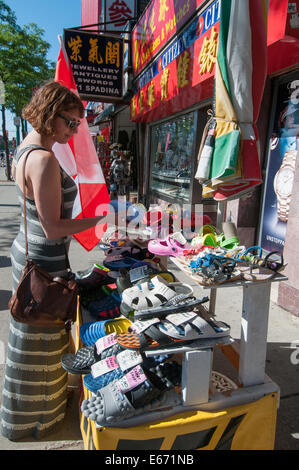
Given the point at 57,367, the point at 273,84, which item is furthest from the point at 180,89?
the point at 57,367

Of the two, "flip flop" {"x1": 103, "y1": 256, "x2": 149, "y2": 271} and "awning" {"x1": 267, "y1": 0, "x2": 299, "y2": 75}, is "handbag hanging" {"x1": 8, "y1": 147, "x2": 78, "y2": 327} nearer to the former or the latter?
"flip flop" {"x1": 103, "y1": 256, "x2": 149, "y2": 271}

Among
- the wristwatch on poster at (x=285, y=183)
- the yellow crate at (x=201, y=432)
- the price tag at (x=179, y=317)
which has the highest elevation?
the wristwatch on poster at (x=285, y=183)

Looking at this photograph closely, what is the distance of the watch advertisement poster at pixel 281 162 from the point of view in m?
3.52

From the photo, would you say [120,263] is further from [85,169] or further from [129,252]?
[85,169]

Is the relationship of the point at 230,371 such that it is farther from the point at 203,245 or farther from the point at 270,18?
the point at 270,18

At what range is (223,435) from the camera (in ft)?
5.14

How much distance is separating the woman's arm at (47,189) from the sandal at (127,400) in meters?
0.76

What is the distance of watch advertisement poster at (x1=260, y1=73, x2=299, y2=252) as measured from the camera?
3.52 m

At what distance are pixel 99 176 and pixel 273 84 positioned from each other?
8.27 feet

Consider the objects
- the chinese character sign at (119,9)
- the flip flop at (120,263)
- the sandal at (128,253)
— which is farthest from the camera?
the chinese character sign at (119,9)

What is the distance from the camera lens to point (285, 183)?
3605 millimetres

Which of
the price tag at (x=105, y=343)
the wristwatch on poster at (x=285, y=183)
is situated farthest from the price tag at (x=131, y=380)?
the wristwatch on poster at (x=285, y=183)

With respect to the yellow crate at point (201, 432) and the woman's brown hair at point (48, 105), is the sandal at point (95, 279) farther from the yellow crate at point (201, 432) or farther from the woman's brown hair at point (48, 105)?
the woman's brown hair at point (48, 105)

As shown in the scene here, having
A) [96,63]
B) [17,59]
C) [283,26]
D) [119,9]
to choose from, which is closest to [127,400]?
[283,26]
